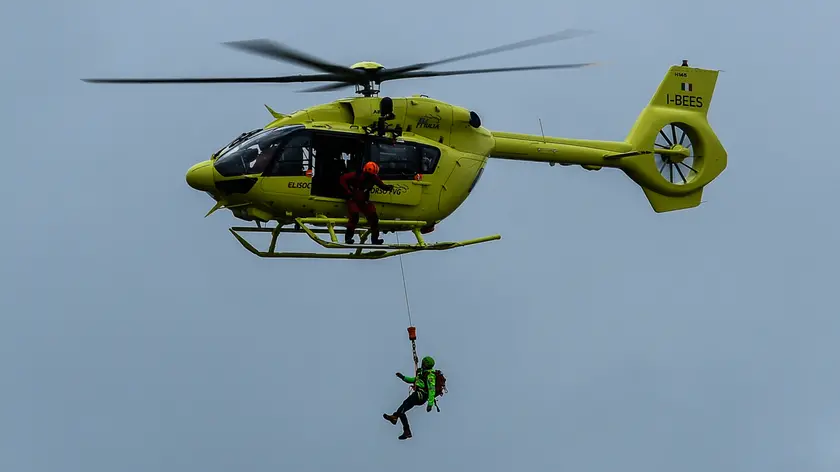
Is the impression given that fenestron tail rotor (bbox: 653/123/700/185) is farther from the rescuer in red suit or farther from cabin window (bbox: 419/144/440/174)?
the rescuer in red suit

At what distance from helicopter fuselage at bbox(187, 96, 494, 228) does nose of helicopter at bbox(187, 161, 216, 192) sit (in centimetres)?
1

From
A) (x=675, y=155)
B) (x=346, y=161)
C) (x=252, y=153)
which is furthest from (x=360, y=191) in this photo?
(x=675, y=155)

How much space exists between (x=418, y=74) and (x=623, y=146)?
4.61 metres

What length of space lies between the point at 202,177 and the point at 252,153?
621 millimetres

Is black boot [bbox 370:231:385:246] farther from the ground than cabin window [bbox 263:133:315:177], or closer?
closer

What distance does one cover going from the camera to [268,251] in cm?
1805

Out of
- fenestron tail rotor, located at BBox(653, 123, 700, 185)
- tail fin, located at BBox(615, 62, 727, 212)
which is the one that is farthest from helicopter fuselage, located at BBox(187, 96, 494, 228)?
fenestron tail rotor, located at BBox(653, 123, 700, 185)

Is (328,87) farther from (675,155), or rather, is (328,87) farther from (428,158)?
(675,155)

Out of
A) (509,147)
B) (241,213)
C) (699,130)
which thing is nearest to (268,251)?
(241,213)

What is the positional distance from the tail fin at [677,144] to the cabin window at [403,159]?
12.4ft

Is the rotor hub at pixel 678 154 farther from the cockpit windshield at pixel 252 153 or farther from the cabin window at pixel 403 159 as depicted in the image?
the cockpit windshield at pixel 252 153

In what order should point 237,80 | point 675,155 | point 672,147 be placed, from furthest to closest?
1. point 672,147
2. point 675,155
3. point 237,80

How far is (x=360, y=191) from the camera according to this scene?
1784 cm

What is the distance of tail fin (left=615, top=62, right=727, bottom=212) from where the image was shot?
2159cm
